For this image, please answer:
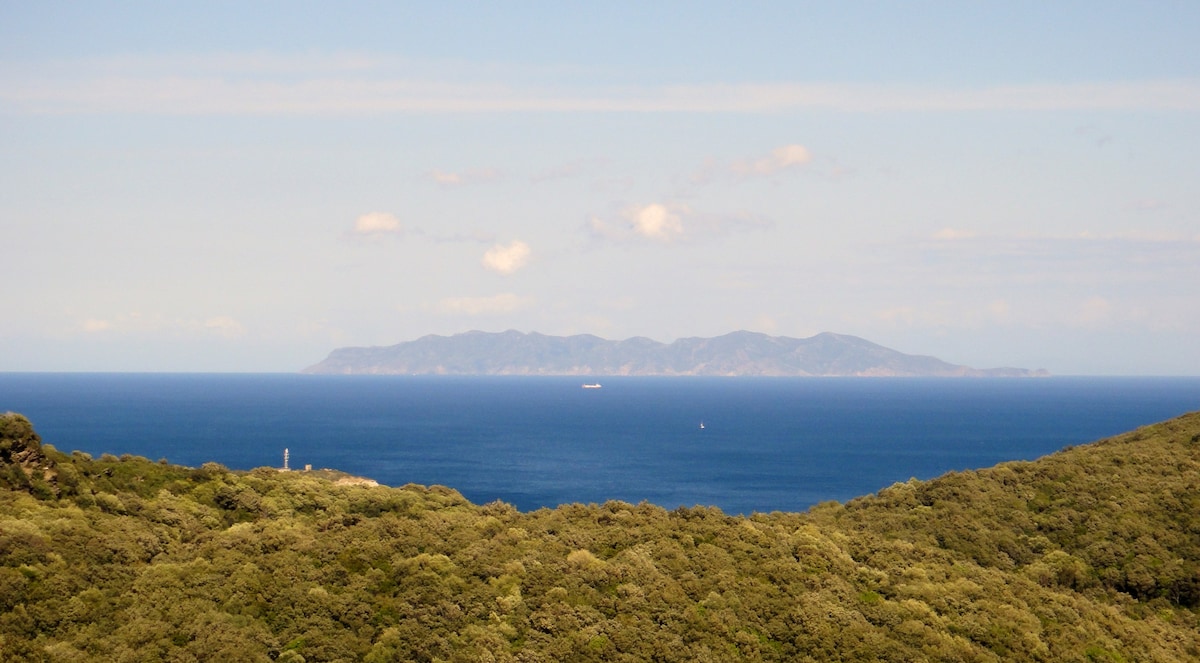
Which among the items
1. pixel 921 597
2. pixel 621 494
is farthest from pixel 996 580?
pixel 621 494

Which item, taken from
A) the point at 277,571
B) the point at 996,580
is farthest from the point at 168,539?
the point at 996,580

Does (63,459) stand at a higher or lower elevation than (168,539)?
higher

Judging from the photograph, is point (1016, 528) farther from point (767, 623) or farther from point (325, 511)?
point (325, 511)

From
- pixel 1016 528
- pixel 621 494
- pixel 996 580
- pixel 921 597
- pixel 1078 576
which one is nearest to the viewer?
pixel 921 597

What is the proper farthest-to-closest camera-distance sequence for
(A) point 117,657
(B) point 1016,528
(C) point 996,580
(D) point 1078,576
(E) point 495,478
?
1. (E) point 495,478
2. (B) point 1016,528
3. (D) point 1078,576
4. (C) point 996,580
5. (A) point 117,657

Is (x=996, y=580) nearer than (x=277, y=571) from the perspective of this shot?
No

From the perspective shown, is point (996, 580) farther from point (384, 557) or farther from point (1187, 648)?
point (384, 557)
